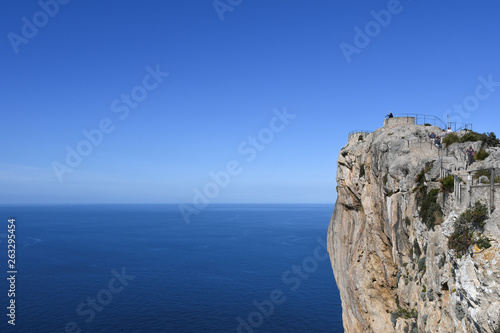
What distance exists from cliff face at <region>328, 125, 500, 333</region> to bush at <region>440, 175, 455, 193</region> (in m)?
0.41

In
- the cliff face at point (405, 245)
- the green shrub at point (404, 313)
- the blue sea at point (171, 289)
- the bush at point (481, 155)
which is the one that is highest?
the bush at point (481, 155)

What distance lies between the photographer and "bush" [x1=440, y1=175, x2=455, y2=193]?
17881 mm

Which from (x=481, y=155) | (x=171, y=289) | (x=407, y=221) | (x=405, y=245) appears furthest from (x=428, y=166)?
(x=171, y=289)

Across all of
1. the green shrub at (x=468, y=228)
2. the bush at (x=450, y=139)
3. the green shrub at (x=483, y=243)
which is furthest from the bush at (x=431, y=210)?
the bush at (x=450, y=139)

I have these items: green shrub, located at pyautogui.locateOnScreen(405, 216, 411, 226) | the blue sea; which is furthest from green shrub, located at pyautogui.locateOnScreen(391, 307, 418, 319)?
the blue sea

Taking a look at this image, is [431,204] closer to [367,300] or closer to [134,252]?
[367,300]

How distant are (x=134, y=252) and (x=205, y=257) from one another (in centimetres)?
2391

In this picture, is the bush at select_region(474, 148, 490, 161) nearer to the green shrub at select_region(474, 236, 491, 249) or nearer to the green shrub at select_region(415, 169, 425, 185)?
the green shrub at select_region(415, 169, 425, 185)

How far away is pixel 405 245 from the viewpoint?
2294 cm

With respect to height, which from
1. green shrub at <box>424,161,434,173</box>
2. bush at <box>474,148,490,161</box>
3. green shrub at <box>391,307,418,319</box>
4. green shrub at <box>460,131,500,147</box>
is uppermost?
green shrub at <box>460,131,500,147</box>

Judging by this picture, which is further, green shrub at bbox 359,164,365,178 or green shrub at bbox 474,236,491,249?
green shrub at bbox 359,164,365,178

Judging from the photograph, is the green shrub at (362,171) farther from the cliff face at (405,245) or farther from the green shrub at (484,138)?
the green shrub at (484,138)

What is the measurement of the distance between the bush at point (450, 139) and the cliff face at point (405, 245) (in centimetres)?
93

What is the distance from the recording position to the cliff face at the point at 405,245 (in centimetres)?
1430
